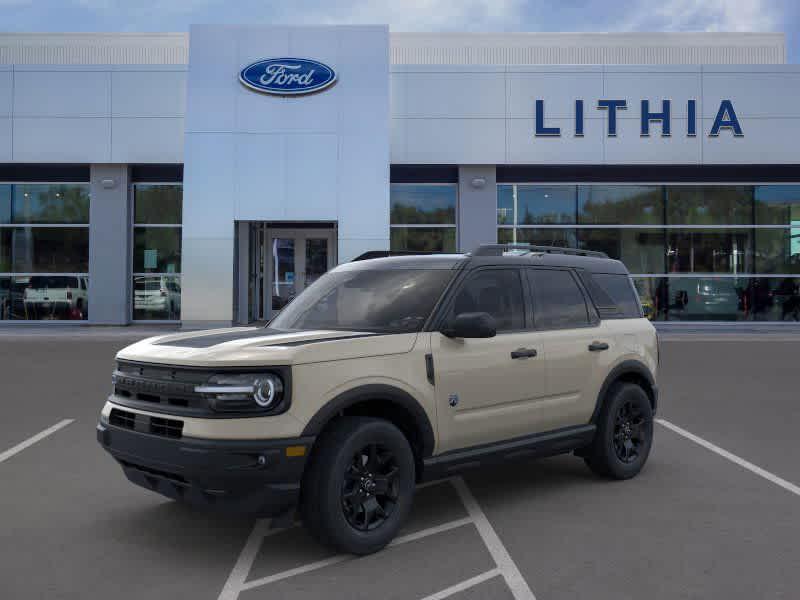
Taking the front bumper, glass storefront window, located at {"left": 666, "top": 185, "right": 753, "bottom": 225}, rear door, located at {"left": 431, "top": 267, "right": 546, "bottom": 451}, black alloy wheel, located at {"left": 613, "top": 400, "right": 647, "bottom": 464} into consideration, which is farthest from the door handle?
glass storefront window, located at {"left": 666, "top": 185, "right": 753, "bottom": 225}

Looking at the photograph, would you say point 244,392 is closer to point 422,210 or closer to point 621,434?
point 621,434

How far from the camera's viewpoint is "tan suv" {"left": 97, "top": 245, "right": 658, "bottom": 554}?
4.32 metres

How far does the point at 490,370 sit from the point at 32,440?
520 cm

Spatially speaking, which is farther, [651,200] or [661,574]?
[651,200]

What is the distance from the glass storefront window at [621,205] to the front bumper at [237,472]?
847 inches

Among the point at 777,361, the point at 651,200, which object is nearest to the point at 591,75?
the point at 651,200

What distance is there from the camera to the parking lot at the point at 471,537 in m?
4.14

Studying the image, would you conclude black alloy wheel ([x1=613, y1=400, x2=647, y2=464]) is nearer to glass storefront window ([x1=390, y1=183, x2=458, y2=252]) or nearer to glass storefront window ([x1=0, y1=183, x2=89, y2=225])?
glass storefront window ([x1=390, y1=183, x2=458, y2=252])

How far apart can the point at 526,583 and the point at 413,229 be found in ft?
67.7

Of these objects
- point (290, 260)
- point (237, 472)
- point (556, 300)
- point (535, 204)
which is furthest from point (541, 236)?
point (237, 472)

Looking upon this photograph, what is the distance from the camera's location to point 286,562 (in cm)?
449

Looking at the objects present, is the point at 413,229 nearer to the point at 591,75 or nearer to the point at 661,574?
the point at 591,75

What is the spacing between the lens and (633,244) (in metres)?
24.8

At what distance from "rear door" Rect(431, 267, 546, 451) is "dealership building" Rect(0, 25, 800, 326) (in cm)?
1699
